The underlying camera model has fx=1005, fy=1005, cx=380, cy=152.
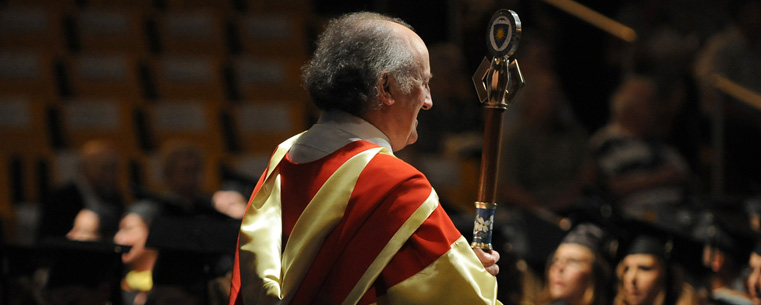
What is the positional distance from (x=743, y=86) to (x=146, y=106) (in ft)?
12.0

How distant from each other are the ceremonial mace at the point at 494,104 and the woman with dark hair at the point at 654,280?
1.77 meters

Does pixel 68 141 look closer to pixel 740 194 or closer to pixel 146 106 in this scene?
pixel 146 106

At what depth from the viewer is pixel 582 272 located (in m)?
3.77

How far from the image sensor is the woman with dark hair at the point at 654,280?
3.63 metres

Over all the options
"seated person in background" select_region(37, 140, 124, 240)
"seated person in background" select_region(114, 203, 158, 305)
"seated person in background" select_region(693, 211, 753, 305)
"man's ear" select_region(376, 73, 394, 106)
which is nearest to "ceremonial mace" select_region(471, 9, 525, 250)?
"man's ear" select_region(376, 73, 394, 106)

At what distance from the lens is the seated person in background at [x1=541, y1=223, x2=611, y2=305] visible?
3.76 m

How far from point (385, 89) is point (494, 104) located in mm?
234

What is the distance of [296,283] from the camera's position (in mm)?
1938

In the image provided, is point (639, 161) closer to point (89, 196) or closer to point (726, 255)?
point (726, 255)

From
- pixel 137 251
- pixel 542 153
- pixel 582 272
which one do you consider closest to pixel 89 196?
pixel 137 251

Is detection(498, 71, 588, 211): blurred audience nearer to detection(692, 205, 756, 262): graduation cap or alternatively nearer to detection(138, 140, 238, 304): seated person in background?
detection(692, 205, 756, 262): graduation cap

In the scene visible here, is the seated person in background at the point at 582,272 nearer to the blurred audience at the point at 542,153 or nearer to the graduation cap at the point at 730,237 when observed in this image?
the graduation cap at the point at 730,237

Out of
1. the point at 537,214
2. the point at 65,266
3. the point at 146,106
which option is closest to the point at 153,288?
the point at 65,266

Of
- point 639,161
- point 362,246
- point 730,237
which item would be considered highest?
point 362,246
